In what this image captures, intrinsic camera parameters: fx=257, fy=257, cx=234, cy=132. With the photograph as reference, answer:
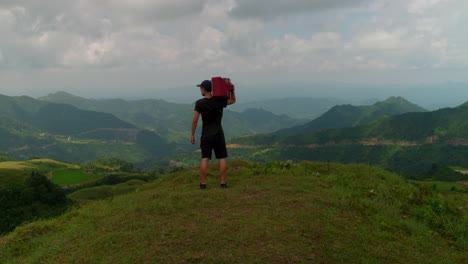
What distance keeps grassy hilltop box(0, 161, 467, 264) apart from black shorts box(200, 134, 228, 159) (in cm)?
129

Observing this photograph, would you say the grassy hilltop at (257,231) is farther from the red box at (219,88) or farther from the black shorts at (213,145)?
Result: the red box at (219,88)

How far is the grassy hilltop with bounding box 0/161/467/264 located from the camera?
482 centimetres

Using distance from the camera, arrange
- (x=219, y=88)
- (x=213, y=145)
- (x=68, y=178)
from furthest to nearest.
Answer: (x=68, y=178), (x=213, y=145), (x=219, y=88)

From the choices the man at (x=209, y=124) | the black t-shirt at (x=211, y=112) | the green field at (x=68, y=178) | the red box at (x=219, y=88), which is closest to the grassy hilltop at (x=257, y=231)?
the man at (x=209, y=124)

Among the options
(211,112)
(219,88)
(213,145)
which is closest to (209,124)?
(211,112)

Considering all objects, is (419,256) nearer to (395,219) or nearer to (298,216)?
(395,219)

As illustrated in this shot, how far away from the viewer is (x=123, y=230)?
5.84 meters

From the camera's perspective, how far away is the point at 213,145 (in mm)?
9172

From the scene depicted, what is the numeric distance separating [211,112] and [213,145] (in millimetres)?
1175

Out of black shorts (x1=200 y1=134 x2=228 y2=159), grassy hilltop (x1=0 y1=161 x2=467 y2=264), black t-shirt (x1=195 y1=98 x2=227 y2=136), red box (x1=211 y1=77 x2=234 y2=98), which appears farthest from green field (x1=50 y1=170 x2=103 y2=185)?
red box (x1=211 y1=77 x2=234 y2=98)

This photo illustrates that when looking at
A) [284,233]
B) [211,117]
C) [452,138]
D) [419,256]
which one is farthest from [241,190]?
[452,138]

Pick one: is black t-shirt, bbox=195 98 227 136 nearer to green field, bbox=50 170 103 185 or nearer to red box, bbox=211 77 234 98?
red box, bbox=211 77 234 98

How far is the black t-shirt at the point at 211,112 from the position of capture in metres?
8.90

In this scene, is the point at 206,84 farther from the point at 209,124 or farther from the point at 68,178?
the point at 68,178
